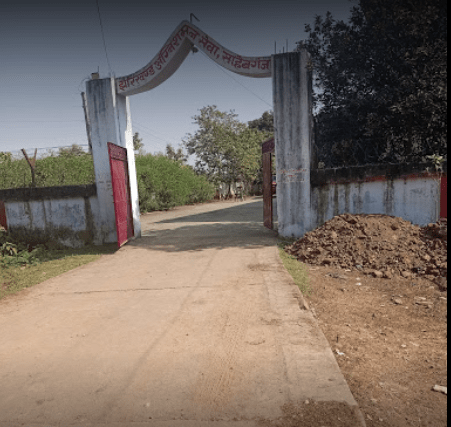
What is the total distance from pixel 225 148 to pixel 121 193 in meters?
18.5

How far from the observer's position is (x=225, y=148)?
25609 millimetres

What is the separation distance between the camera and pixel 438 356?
2693mm

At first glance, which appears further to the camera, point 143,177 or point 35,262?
point 143,177

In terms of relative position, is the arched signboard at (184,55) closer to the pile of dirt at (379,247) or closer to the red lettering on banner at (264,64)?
the red lettering on banner at (264,64)

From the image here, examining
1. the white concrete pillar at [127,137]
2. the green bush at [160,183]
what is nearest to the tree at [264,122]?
the green bush at [160,183]

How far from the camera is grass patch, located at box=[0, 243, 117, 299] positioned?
5.20m

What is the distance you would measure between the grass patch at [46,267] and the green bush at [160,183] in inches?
368

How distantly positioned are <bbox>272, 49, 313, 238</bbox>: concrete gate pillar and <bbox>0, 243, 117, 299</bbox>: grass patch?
14.2 feet

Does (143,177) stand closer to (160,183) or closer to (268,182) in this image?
(160,183)

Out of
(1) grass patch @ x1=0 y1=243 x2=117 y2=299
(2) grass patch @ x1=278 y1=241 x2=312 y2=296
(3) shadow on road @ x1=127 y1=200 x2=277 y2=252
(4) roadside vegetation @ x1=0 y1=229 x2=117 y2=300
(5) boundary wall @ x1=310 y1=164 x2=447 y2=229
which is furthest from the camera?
(3) shadow on road @ x1=127 y1=200 x2=277 y2=252

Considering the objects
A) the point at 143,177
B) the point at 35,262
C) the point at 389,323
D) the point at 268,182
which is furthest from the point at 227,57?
the point at 143,177

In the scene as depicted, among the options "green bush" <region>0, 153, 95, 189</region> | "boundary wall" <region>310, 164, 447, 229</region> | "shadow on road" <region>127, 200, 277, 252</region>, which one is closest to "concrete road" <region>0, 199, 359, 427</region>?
"shadow on road" <region>127, 200, 277, 252</region>

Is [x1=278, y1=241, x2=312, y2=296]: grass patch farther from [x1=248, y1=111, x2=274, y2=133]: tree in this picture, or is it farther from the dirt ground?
[x1=248, y1=111, x2=274, y2=133]: tree

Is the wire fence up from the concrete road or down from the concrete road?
up
